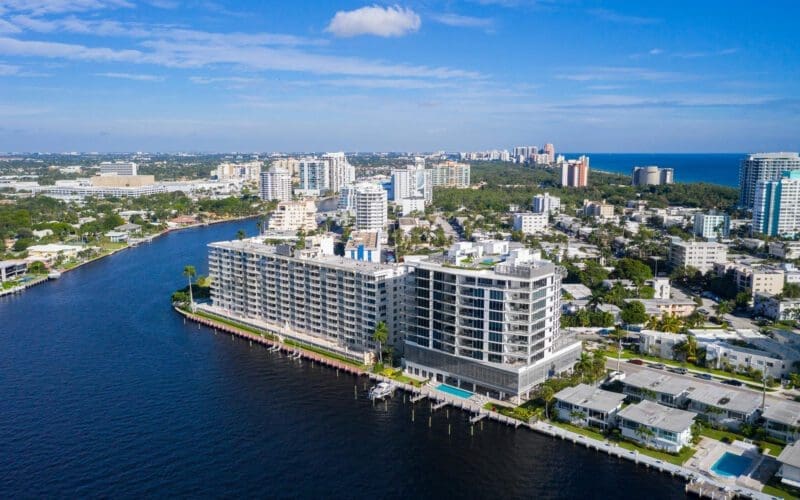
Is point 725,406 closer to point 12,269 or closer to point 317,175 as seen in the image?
point 12,269

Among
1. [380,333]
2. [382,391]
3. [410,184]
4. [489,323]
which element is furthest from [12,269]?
[410,184]

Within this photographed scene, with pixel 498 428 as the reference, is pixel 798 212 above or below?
A: above

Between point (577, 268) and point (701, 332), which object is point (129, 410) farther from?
point (577, 268)

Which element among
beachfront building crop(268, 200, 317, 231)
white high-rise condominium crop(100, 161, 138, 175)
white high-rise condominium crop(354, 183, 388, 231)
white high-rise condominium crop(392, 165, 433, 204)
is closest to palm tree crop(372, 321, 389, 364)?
white high-rise condominium crop(354, 183, 388, 231)

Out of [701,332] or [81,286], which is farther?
[81,286]

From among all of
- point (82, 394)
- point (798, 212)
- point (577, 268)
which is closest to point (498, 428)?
point (82, 394)

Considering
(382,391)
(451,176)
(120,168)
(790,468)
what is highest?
(120,168)

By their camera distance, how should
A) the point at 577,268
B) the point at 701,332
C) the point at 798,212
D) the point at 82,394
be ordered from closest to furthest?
the point at 82,394
the point at 701,332
the point at 577,268
the point at 798,212

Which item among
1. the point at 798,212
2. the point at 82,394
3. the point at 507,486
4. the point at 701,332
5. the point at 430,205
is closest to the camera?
the point at 507,486
